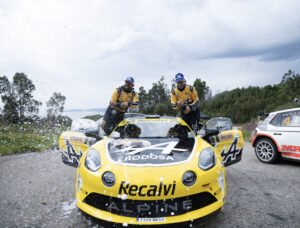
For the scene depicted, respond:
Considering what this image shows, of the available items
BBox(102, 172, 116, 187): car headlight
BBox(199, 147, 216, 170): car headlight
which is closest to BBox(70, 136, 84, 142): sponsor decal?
BBox(102, 172, 116, 187): car headlight

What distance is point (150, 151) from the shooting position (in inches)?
105

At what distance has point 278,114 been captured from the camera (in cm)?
571

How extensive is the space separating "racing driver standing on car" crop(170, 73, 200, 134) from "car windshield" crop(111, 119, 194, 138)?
151 cm

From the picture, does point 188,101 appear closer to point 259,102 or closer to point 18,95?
point 18,95

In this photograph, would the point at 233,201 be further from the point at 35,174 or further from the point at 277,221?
the point at 35,174

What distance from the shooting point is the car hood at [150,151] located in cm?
242

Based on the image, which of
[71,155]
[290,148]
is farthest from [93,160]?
[290,148]

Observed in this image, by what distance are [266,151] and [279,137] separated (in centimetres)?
54

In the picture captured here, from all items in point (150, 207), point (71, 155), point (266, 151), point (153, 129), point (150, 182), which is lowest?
point (266, 151)

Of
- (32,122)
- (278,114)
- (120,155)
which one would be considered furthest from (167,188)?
(32,122)

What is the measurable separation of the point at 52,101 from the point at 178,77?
12.9 m

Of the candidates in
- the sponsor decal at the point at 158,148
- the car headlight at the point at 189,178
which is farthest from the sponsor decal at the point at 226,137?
the car headlight at the point at 189,178

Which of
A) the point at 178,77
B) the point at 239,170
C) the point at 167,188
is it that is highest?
the point at 178,77

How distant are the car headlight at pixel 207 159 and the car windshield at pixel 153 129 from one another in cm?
71
